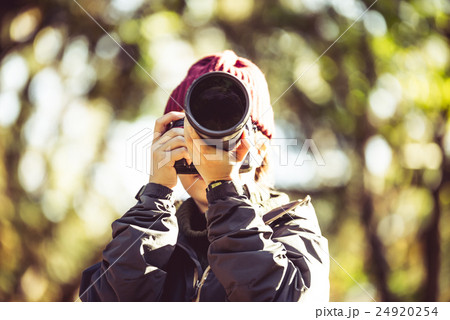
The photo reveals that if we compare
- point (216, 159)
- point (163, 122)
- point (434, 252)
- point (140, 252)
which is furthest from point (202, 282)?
point (434, 252)

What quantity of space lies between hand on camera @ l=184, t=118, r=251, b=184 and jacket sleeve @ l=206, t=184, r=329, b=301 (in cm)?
4

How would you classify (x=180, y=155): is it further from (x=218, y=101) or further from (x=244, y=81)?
(x=244, y=81)

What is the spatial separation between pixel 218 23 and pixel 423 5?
1.96m

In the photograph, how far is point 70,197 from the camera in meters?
4.78

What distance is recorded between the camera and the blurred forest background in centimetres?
350

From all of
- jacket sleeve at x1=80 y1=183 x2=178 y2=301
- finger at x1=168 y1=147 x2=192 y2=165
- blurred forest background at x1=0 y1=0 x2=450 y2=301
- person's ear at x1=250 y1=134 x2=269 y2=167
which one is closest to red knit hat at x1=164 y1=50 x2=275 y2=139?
person's ear at x1=250 y1=134 x2=269 y2=167

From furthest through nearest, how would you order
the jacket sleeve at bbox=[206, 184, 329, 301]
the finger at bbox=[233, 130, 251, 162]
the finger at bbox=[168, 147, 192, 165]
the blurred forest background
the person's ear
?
1. the blurred forest background
2. the person's ear
3. the finger at bbox=[168, 147, 192, 165]
4. the finger at bbox=[233, 130, 251, 162]
5. the jacket sleeve at bbox=[206, 184, 329, 301]

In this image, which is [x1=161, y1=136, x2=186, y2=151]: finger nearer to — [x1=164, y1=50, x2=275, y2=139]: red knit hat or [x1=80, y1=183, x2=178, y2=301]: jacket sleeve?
[x1=80, y1=183, x2=178, y2=301]: jacket sleeve

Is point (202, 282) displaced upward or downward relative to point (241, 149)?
downward

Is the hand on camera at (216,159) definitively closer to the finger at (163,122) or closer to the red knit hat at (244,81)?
the finger at (163,122)

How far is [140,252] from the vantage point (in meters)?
1.10

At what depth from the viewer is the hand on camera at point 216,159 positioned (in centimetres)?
108

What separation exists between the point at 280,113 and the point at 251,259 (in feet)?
12.3

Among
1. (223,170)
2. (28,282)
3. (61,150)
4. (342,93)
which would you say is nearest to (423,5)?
(342,93)
